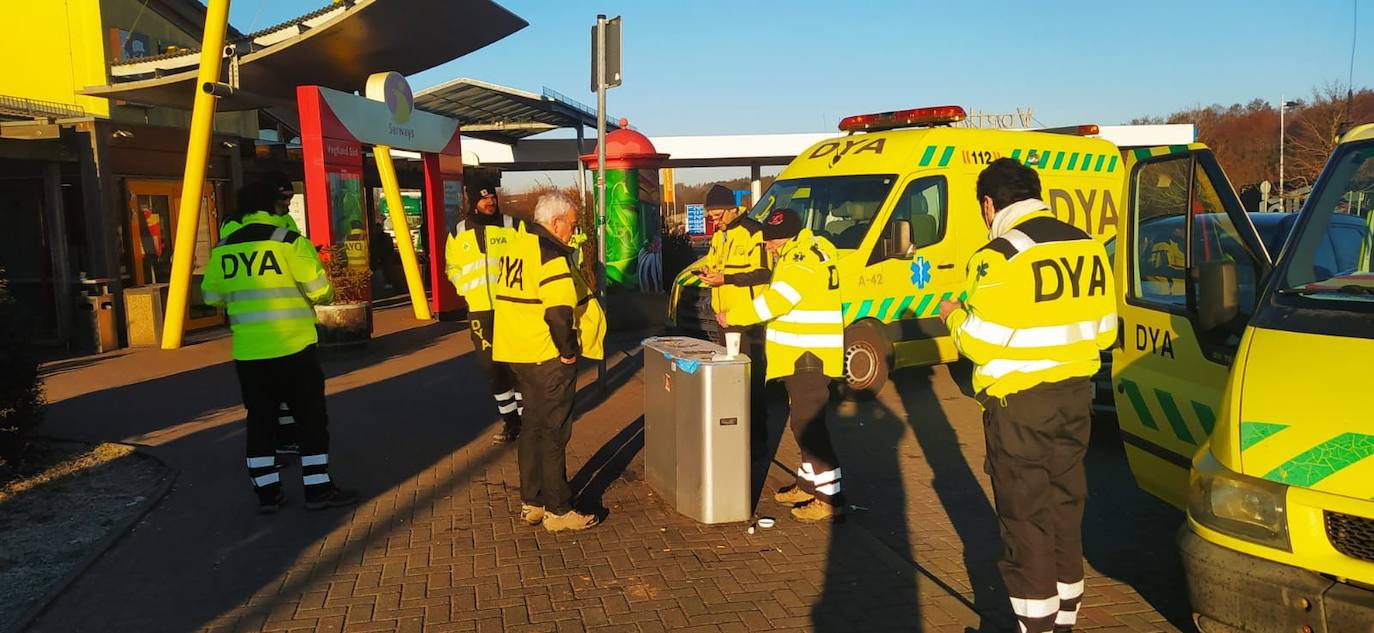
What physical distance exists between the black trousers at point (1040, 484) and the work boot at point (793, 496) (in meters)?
2.08

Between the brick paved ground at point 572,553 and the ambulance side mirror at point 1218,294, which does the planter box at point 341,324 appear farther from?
the ambulance side mirror at point 1218,294

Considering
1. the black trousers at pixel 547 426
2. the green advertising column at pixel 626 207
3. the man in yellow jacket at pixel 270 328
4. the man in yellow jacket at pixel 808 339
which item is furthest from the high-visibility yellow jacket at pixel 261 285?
the green advertising column at pixel 626 207

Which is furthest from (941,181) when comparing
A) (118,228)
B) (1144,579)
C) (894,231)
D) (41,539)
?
(118,228)

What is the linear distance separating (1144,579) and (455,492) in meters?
4.04

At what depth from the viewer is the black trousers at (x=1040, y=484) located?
3625 millimetres

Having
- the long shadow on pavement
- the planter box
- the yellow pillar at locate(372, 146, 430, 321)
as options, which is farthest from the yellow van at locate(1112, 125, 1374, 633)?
the yellow pillar at locate(372, 146, 430, 321)

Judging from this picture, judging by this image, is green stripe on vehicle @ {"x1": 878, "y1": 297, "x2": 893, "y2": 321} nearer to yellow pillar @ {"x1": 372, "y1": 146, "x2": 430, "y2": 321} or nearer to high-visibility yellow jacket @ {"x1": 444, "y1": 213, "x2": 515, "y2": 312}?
high-visibility yellow jacket @ {"x1": 444, "y1": 213, "x2": 515, "y2": 312}

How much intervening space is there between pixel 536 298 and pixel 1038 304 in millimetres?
2649

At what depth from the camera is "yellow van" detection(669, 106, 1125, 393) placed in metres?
8.75

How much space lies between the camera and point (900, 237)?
869 centimetres

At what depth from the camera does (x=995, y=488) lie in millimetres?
3771

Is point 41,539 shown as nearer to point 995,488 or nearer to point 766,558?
point 766,558

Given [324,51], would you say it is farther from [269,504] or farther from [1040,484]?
[1040,484]

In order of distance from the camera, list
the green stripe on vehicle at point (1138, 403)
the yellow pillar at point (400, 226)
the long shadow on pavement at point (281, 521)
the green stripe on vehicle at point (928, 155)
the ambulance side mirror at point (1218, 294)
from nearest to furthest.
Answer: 1. the ambulance side mirror at point (1218, 294)
2. the long shadow on pavement at point (281, 521)
3. the green stripe on vehicle at point (1138, 403)
4. the green stripe on vehicle at point (928, 155)
5. the yellow pillar at point (400, 226)
